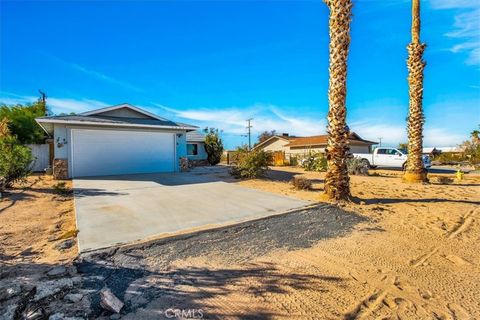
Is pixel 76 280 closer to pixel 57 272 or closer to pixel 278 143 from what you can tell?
pixel 57 272

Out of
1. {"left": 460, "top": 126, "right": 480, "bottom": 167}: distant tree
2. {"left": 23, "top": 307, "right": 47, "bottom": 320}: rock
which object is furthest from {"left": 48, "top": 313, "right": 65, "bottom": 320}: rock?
{"left": 460, "top": 126, "right": 480, "bottom": 167}: distant tree

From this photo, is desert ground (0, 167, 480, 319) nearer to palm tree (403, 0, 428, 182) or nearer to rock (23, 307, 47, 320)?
rock (23, 307, 47, 320)

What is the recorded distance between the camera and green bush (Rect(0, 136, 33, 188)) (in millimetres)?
9242

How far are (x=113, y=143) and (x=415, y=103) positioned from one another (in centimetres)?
1529

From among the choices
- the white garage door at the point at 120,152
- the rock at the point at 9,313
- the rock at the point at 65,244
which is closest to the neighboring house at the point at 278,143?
the white garage door at the point at 120,152

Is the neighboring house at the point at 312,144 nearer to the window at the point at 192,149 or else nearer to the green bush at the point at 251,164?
the window at the point at 192,149

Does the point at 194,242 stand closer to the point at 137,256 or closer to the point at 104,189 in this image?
the point at 137,256

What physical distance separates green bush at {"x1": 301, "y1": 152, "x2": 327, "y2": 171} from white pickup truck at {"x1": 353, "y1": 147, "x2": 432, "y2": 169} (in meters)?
4.15

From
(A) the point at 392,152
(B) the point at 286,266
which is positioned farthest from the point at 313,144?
(B) the point at 286,266

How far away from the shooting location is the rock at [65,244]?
14.0ft

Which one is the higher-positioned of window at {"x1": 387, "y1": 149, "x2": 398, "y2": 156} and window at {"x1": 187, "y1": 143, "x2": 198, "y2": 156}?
window at {"x1": 187, "y1": 143, "x2": 198, "y2": 156}

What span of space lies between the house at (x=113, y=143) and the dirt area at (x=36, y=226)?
14.8 feet

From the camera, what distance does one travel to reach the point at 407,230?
553 cm

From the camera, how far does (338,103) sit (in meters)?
7.75
